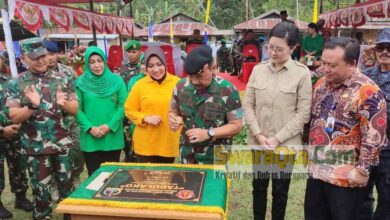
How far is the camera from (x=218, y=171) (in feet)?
7.15

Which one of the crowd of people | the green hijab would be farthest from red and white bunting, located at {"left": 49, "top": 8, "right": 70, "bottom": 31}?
the green hijab

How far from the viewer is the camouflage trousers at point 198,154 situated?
94.8 inches

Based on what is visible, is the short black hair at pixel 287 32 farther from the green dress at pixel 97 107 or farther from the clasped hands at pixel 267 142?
the green dress at pixel 97 107

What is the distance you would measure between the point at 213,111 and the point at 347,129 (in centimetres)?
81

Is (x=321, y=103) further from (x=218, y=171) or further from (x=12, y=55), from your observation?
(x=12, y=55)

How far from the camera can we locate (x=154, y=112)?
2.82m

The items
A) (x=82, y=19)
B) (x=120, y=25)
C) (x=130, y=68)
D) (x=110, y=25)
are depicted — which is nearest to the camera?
(x=130, y=68)

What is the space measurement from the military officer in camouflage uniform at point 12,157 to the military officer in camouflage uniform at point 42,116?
33 centimetres

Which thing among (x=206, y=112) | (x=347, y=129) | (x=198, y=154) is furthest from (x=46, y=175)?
(x=347, y=129)

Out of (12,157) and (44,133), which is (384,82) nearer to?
(44,133)

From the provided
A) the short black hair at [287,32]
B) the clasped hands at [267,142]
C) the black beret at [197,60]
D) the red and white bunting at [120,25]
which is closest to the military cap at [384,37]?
the short black hair at [287,32]

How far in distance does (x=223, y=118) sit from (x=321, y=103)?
0.62m

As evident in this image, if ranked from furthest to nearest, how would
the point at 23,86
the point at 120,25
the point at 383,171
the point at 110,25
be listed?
1. the point at 120,25
2. the point at 110,25
3. the point at 23,86
4. the point at 383,171

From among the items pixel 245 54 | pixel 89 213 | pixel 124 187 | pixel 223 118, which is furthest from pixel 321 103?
pixel 245 54
